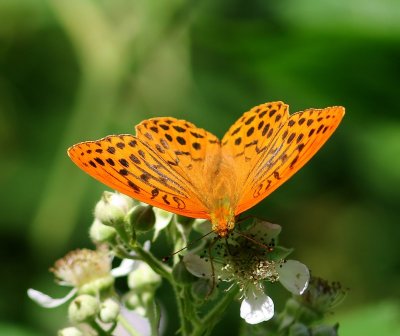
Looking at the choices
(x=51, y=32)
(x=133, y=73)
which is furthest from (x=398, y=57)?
(x=51, y=32)

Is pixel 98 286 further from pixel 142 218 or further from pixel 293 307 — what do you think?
pixel 293 307

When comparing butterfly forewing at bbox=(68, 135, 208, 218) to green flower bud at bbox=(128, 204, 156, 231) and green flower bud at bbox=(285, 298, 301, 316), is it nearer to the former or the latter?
green flower bud at bbox=(128, 204, 156, 231)

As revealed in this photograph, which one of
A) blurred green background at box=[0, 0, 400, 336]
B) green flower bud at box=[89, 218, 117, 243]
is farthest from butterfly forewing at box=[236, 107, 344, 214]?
blurred green background at box=[0, 0, 400, 336]

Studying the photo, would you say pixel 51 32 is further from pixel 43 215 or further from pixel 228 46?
pixel 228 46

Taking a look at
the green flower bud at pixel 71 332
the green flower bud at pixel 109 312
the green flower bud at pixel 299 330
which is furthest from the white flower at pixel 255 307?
the green flower bud at pixel 71 332

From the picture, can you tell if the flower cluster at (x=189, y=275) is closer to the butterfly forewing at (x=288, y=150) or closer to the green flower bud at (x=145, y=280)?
the green flower bud at (x=145, y=280)
